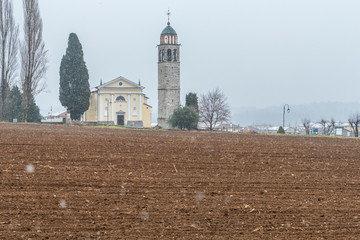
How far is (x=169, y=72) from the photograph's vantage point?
85938mm

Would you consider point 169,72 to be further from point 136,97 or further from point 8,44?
point 8,44

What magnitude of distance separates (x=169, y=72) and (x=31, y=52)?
33.0 meters

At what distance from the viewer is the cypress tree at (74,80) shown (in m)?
68.2

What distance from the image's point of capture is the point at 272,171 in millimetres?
16953

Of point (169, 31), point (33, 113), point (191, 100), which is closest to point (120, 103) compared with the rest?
point (191, 100)

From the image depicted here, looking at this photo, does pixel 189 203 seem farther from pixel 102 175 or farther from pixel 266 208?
pixel 102 175

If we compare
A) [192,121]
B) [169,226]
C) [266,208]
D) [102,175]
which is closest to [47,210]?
[169,226]

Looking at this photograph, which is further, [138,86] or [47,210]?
[138,86]

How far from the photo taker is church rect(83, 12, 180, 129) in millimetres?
82125

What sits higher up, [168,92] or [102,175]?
[168,92]

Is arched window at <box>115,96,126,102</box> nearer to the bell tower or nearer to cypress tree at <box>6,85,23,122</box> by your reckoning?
the bell tower

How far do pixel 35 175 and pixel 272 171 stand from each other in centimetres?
705

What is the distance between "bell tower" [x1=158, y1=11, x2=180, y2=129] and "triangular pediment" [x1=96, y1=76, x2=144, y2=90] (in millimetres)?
4913

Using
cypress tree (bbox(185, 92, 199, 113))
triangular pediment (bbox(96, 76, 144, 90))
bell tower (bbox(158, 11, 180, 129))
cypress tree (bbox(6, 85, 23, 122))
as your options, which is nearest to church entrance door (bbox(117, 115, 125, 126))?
triangular pediment (bbox(96, 76, 144, 90))
